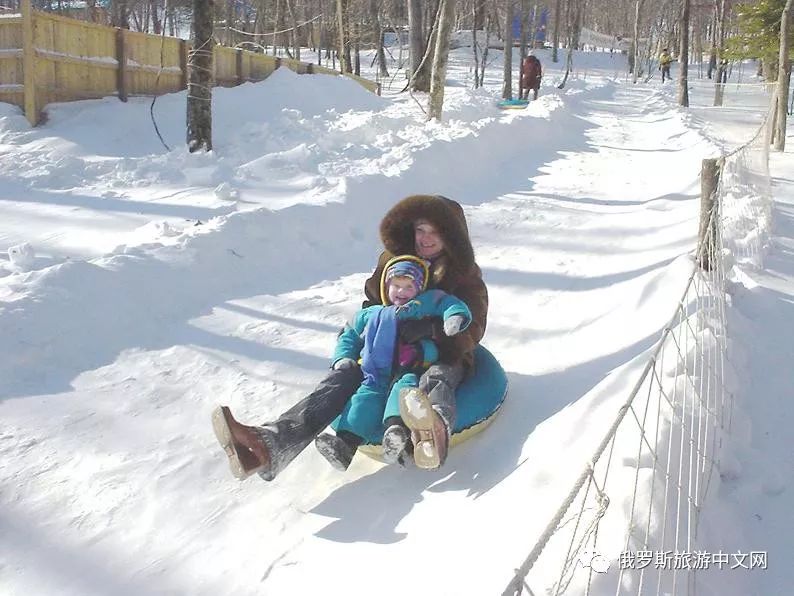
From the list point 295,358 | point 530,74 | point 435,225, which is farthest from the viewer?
point 530,74

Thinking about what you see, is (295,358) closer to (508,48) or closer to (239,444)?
(239,444)

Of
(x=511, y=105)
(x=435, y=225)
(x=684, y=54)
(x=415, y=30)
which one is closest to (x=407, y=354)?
(x=435, y=225)

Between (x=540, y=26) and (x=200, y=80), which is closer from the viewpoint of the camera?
(x=200, y=80)

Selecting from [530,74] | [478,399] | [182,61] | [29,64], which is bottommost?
[478,399]

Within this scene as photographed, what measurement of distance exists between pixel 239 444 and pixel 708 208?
365cm

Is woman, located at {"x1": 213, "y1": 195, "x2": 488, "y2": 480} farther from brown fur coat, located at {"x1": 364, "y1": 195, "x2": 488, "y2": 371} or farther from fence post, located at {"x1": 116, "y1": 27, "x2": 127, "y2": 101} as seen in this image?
fence post, located at {"x1": 116, "y1": 27, "x2": 127, "y2": 101}

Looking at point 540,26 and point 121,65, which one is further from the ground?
point 540,26

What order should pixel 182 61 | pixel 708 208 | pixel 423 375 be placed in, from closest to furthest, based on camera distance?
pixel 423 375 < pixel 708 208 < pixel 182 61

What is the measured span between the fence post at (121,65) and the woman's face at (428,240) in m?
9.47

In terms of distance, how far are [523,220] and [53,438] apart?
202 inches

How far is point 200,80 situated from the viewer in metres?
9.00

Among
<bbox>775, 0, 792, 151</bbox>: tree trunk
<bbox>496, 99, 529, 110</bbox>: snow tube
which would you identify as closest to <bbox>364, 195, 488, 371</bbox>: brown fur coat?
<bbox>775, 0, 792, 151</bbox>: tree trunk

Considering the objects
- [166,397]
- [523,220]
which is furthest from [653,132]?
[166,397]

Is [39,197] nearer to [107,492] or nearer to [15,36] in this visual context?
[15,36]
